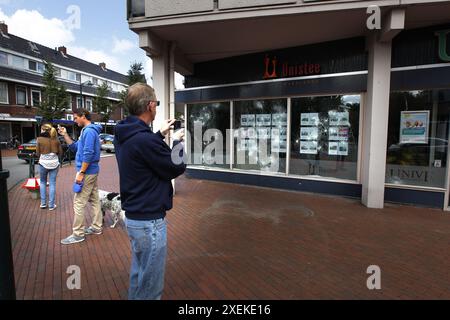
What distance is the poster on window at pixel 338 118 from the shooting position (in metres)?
7.28

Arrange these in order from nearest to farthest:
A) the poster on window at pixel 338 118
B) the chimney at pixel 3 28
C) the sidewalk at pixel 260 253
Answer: the sidewalk at pixel 260 253 → the poster on window at pixel 338 118 → the chimney at pixel 3 28

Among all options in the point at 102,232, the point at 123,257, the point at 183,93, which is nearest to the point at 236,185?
the point at 183,93

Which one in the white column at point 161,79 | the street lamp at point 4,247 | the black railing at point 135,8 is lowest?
the street lamp at point 4,247

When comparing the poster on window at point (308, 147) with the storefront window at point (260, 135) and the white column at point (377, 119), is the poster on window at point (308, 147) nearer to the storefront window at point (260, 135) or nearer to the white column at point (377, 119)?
the storefront window at point (260, 135)

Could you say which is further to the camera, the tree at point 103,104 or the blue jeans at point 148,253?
the tree at point 103,104

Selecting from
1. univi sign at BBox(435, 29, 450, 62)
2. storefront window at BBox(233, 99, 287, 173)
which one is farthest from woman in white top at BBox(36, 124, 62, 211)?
univi sign at BBox(435, 29, 450, 62)

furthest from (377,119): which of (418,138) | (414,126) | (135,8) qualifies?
(135,8)

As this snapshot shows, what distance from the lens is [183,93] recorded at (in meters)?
10.0

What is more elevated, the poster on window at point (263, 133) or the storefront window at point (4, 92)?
the storefront window at point (4, 92)

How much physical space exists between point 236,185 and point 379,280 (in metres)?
5.72

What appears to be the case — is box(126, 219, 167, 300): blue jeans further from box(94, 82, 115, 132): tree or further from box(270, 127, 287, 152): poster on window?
box(94, 82, 115, 132): tree

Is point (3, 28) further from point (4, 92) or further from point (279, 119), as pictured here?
point (279, 119)

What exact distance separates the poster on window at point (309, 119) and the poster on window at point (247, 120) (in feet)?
5.09

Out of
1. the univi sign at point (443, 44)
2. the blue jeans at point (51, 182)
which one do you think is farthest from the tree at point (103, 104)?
the univi sign at point (443, 44)
